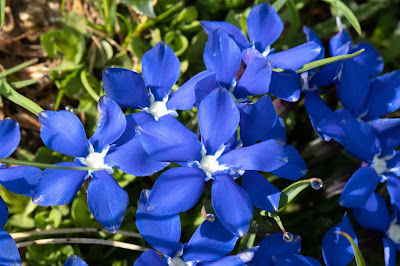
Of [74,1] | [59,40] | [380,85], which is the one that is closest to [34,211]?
[59,40]

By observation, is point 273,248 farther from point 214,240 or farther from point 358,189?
point 358,189

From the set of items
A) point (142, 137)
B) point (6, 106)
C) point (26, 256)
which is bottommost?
point (26, 256)

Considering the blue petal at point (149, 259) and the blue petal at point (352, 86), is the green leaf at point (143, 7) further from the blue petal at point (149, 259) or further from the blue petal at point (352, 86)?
the blue petal at point (149, 259)

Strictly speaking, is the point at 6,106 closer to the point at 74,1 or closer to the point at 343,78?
the point at 74,1

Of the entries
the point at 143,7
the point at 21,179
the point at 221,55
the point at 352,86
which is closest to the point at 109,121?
the point at 21,179

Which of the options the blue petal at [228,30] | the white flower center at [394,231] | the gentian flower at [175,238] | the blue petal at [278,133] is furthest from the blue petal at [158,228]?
the white flower center at [394,231]

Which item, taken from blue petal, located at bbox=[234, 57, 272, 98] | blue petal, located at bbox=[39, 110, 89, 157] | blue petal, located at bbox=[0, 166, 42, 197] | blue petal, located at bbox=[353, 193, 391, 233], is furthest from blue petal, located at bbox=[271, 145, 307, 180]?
blue petal, located at bbox=[0, 166, 42, 197]

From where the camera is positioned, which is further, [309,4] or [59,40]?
[309,4]

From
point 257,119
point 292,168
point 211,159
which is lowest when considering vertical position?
point 292,168
